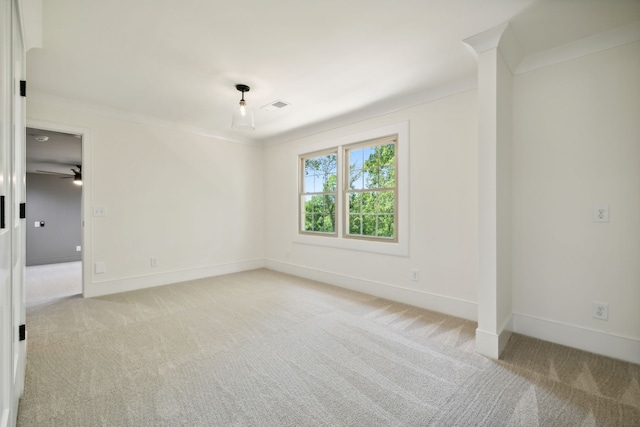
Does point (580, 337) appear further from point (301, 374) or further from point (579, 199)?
point (301, 374)

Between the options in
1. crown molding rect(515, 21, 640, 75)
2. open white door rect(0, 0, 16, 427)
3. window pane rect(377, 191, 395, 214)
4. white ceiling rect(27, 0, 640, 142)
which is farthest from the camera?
window pane rect(377, 191, 395, 214)

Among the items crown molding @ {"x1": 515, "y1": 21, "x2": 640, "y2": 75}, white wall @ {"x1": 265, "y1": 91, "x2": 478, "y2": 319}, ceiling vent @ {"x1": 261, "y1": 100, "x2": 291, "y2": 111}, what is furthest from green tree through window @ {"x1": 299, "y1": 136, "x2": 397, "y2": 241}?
crown molding @ {"x1": 515, "y1": 21, "x2": 640, "y2": 75}

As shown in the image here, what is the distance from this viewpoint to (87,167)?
3.75m

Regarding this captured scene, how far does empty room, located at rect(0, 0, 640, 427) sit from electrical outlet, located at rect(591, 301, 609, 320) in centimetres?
2

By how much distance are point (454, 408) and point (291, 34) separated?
278 centimetres

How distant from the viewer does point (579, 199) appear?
94.6 inches

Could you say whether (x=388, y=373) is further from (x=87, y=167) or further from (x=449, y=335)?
(x=87, y=167)

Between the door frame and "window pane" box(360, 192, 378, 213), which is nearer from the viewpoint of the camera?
the door frame

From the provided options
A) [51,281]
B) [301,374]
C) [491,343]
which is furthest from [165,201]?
[491,343]

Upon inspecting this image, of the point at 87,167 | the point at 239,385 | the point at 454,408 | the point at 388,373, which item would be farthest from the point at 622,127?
the point at 87,167

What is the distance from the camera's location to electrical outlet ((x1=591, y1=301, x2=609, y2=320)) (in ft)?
7.51

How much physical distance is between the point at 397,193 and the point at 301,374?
2395 mm

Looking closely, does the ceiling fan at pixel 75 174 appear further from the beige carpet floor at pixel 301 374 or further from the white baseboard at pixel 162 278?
the beige carpet floor at pixel 301 374

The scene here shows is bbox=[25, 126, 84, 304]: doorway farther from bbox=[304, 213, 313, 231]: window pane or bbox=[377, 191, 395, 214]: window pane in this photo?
bbox=[377, 191, 395, 214]: window pane
